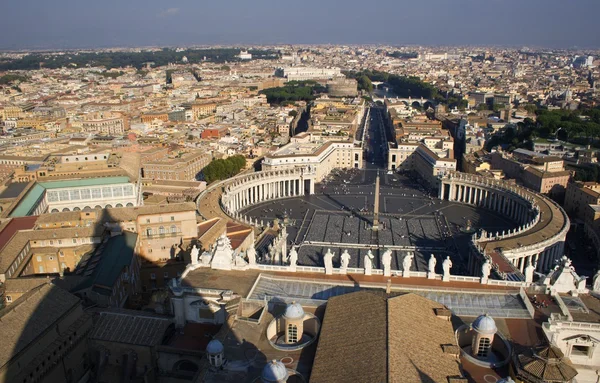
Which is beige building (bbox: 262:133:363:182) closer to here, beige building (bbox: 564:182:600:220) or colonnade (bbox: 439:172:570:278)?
colonnade (bbox: 439:172:570:278)

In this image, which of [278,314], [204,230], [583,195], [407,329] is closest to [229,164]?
[204,230]

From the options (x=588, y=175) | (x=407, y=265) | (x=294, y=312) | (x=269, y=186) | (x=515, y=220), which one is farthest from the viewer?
(x=269, y=186)

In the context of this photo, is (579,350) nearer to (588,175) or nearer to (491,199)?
(491,199)

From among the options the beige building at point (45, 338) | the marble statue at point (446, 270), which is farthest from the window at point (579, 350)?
the beige building at point (45, 338)

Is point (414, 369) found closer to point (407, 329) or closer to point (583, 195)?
point (407, 329)

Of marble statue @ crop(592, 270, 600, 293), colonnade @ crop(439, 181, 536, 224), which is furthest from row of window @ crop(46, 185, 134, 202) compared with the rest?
colonnade @ crop(439, 181, 536, 224)

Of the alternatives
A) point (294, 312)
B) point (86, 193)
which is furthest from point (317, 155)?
point (294, 312)
